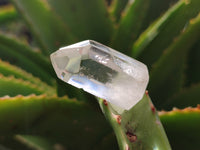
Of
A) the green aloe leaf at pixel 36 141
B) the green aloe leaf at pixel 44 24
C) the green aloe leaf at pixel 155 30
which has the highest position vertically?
the green aloe leaf at pixel 155 30

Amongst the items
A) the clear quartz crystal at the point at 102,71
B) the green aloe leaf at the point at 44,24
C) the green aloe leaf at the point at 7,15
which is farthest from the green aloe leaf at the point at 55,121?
the green aloe leaf at the point at 7,15

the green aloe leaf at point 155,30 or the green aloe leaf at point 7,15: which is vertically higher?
the green aloe leaf at point 155,30

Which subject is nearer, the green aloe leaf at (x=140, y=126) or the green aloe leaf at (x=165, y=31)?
the green aloe leaf at (x=140, y=126)

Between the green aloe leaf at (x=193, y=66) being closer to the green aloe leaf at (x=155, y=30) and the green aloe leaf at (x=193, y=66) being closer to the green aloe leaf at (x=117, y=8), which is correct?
the green aloe leaf at (x=155, y=30)

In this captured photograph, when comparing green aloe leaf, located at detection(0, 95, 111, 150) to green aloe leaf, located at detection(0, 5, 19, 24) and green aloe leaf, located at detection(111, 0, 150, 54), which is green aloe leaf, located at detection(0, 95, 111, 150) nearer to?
green aloe leaf, located at detection(111, 0, 150, 54)

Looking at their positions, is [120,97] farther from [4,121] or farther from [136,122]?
[4,121]

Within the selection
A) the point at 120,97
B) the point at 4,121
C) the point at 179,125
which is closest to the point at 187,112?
the point at 179,125

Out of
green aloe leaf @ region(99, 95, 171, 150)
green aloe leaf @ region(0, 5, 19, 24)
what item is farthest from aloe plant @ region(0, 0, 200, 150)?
green aloe leaf @ region(0, 5, 19, 24)
